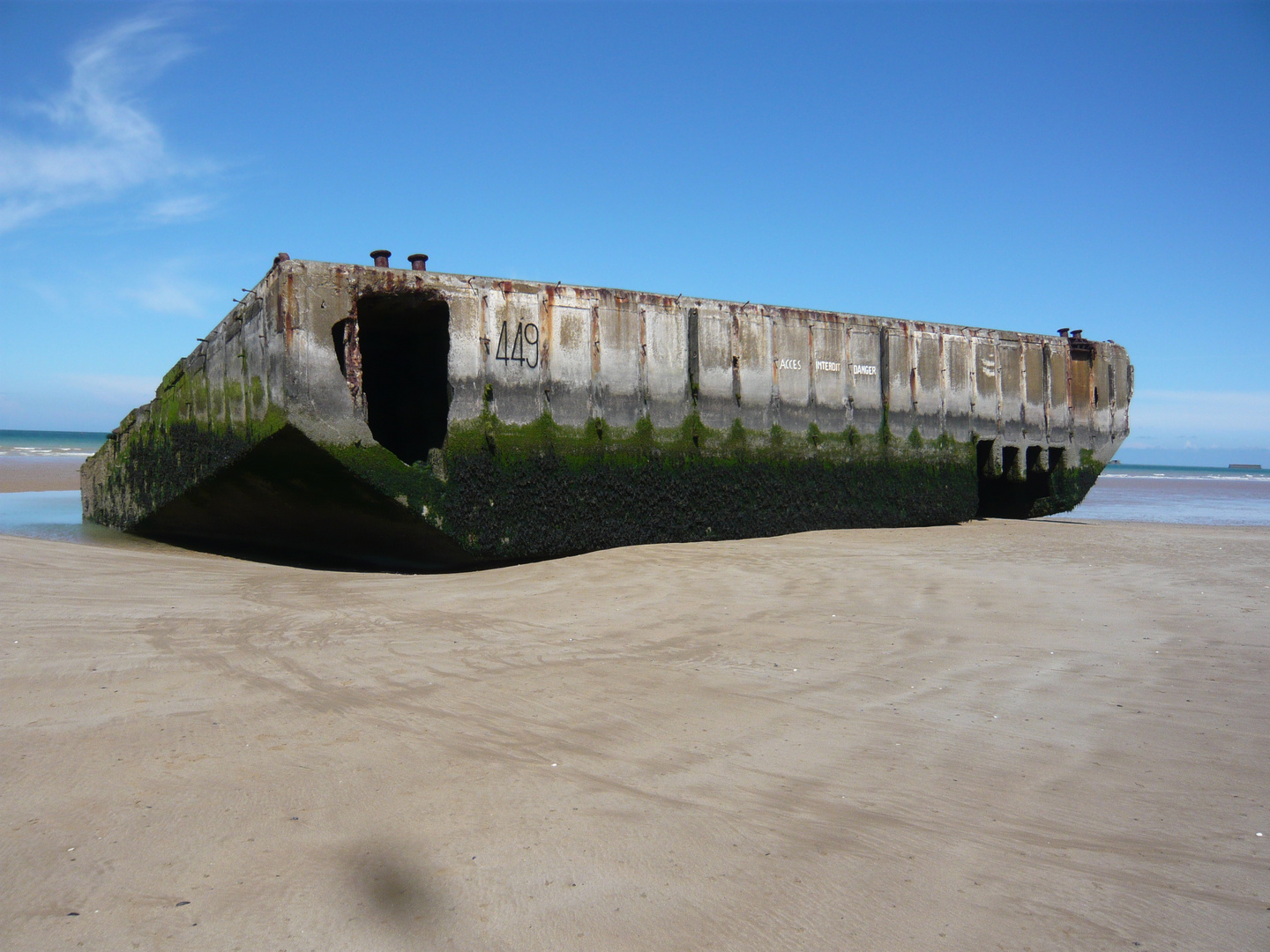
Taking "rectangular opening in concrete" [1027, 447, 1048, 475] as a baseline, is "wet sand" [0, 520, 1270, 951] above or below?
below

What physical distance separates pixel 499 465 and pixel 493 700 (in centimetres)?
351

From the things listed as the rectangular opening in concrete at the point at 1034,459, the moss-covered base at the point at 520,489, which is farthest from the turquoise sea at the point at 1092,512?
the rectangular opening in concrete at the point at 1034,459

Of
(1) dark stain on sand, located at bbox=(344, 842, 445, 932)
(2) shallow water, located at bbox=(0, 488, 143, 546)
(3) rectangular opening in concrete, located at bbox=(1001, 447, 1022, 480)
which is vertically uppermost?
(3) rectangular opening in concrete, located at bbox=(1001, 447, 1022, 480)

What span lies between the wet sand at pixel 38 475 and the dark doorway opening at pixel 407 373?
1207cm

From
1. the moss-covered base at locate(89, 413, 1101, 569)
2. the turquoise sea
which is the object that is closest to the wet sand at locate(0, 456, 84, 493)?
the turquoise sea

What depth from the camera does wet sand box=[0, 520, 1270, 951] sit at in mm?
1667

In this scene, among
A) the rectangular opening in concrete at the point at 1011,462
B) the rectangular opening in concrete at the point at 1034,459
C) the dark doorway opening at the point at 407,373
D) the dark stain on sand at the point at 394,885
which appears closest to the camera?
the dark stain on sand at the point at 394,885

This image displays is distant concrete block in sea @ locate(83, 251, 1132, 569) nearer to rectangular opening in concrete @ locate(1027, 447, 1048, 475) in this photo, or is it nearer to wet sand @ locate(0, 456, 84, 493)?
rectangular opening in concrete @ locate(1027, 447, 1048, 475)

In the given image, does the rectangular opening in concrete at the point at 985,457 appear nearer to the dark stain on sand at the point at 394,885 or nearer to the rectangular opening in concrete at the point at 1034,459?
the rectangular opening in concrete at the point at 1034,459

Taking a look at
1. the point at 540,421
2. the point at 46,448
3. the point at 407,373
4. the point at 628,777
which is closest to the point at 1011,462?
the point at 540,421

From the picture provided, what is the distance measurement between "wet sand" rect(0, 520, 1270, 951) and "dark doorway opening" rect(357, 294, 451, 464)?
2.71 metres

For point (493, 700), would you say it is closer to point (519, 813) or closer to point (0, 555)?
point (519, 813)

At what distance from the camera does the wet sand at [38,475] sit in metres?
16.9

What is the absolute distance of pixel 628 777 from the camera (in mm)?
2322
